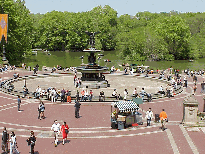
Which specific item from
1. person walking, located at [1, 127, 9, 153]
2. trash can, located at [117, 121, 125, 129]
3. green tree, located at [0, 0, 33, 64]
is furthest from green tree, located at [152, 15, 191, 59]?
person walking, located at [1, 127, 9, 153]

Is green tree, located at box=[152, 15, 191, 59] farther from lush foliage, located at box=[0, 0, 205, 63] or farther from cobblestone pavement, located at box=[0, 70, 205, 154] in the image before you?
cobblestone pavement, located at box=[0, 70, 205, 154]

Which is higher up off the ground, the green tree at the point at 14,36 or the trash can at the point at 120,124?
the green tree at the point at 14,36

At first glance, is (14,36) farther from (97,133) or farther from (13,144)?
(13,144)

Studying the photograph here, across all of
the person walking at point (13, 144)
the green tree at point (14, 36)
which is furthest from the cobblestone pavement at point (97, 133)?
the green tree at point (14, 36)

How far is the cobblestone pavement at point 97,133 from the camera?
819 inches

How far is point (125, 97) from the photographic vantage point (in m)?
37.2

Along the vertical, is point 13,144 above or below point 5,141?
below

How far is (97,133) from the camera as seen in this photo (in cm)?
2442

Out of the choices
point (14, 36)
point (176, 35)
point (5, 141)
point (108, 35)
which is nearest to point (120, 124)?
point (5, 141)

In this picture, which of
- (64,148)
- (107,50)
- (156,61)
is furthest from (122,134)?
(107,50)

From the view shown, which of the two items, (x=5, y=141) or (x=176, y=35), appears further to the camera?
(x=176, y=35)

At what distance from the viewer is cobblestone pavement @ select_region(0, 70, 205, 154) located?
20.8 meters

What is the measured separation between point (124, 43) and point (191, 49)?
23903 millimetres

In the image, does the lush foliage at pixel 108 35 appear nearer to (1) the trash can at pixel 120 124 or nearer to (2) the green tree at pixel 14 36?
(2) the green tree at pixel 14 36
